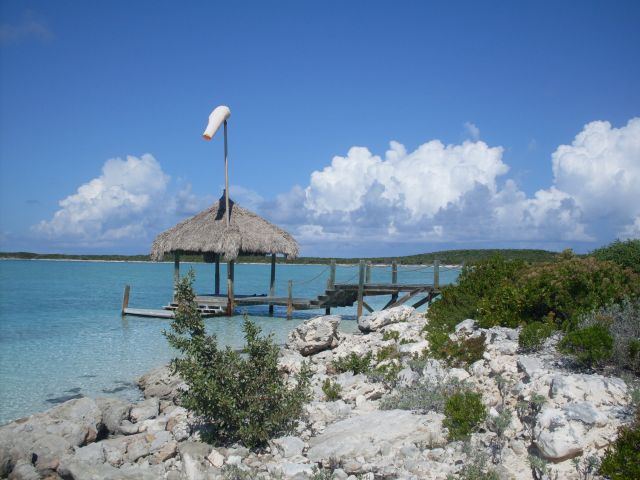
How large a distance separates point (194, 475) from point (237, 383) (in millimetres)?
1262

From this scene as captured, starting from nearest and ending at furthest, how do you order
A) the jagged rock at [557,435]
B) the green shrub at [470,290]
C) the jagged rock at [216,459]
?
the jagged rock at [557,435], the jagged rock at [216,459], the green shrub at [470,290]

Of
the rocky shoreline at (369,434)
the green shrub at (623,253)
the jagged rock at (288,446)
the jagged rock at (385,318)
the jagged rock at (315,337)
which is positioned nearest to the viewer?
the rocky shoreline at (369,434)

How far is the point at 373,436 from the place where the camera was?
20.9 feet

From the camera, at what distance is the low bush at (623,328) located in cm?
709

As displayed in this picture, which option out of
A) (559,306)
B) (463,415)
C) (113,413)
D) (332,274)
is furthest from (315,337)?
(332,274)

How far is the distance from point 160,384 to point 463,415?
665cm

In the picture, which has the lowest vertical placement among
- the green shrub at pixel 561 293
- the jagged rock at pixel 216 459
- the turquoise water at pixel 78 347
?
the turquoise water at pixel 78 347

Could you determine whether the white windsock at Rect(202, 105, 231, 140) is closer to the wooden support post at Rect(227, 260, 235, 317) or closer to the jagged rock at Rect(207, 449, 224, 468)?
the wooden support post at Rect(227, 260, 235, 317)

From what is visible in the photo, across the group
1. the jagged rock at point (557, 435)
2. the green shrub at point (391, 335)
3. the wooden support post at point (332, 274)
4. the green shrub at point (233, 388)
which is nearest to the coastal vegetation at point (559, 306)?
the green shrub at point (391, 335)

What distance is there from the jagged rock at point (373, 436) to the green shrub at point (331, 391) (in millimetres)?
1534

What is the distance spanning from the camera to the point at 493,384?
7.59 metres

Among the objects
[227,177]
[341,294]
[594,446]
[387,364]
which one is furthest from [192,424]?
[227,177]

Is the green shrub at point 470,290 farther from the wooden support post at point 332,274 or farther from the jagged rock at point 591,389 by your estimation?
the wooden support post at point 332,274

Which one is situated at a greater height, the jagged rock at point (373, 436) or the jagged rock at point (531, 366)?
the jagged rock at point (531, 366)
